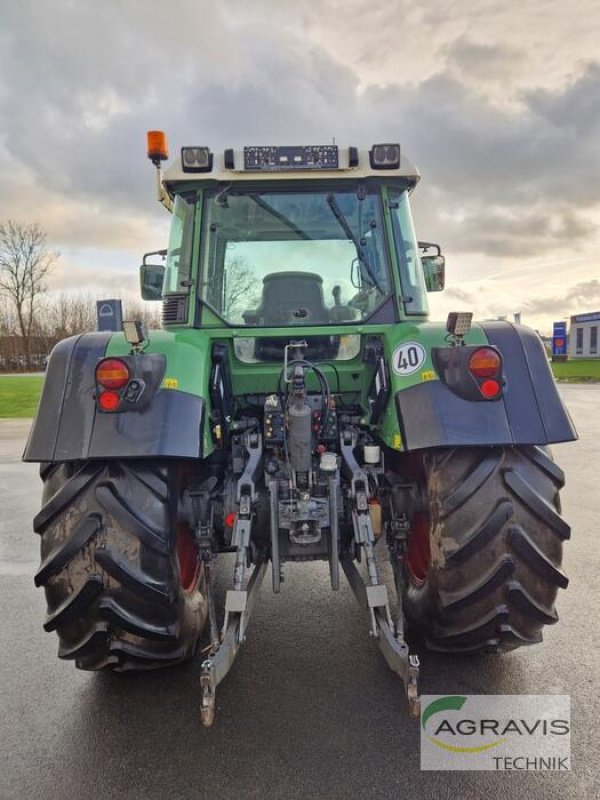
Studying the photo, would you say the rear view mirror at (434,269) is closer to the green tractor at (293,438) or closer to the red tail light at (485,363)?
the green tractor at (293,438)

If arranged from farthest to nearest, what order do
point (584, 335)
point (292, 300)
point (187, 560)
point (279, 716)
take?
point (584, 335)
point (292, 300)
point (187, 560)
point (279, 716)

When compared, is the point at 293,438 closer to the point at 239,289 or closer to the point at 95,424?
the point at 95,424

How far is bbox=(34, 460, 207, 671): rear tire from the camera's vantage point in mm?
2182

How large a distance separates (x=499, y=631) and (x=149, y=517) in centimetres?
158

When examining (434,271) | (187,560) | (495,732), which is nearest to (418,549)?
(495,732)

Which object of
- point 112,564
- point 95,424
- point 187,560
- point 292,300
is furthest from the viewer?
point 292,300

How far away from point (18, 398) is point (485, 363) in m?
21.3

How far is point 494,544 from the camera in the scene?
225 cm

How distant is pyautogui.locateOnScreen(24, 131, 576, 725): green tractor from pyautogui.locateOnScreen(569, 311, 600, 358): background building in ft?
182

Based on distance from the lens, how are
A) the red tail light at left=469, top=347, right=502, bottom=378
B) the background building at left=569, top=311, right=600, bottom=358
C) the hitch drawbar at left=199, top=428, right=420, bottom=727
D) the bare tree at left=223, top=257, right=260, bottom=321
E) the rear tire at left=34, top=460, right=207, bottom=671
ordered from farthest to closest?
the background building at left=569, top=311, right=600, bottom=358
the bare tree at left=223, top=257, right=260, bottom=321
the red tail light at left=469, top=347, right=502, bottom=378
the rear tire at left=34, top=460, right=207, bottom=671
the hitch drawbar at left=199, top=428, right=420, bottom=727

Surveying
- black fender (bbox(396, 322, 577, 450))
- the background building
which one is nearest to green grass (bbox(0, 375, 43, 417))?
black fender (bbox(396, 322, 577, 450))

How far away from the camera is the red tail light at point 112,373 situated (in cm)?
225

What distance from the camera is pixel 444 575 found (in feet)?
7.54

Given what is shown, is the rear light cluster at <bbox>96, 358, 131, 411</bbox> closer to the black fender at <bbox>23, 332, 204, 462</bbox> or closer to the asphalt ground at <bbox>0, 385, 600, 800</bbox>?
the black fender at <bbox>23, 332, 204, 462</bbox>
